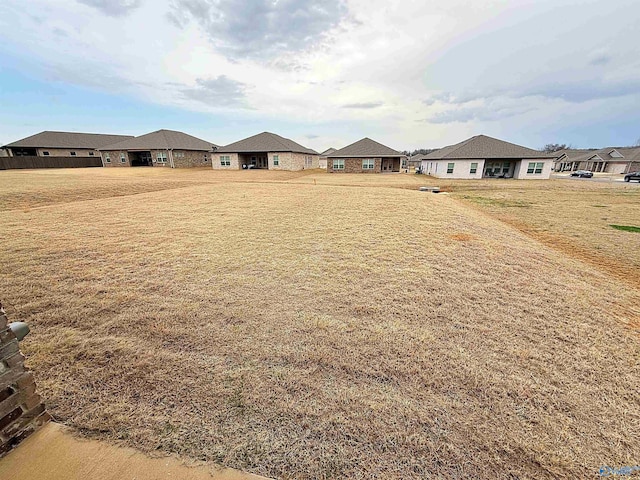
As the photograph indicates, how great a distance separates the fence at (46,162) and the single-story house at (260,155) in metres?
19.1

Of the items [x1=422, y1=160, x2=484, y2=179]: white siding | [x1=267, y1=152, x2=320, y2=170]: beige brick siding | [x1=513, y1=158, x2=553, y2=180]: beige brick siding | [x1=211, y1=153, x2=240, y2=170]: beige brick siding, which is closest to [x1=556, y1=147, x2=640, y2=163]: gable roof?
[x1=513, y1=158, x2=553, y2=180]: beige brick siding

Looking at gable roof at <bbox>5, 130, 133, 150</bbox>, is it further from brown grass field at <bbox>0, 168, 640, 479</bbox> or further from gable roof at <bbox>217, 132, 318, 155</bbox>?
brown grass field at <bbox>0, 168, 640, 479</bbox>

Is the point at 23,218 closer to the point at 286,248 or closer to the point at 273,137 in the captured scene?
the point at 286,248

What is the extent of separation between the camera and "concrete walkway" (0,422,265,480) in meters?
1.84

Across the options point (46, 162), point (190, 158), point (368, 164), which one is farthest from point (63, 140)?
point (368, 164)

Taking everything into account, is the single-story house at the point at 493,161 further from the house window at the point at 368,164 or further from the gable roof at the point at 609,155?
the gable roof at the point at 609,155

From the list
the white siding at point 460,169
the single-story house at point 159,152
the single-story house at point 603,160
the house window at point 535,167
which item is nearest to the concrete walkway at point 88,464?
the white siding at point 460,169

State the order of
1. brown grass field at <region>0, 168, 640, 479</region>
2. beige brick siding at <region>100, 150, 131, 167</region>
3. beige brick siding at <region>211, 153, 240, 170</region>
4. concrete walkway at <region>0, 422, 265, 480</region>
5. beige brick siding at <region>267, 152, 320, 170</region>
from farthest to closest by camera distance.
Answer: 1. beige brick siding at <region>100, 150, 131, 167</region>
2. beige brick siding at <region>211, 153, 240, 170</region>
3. beige brick siding at <region>267, 152, 320, 170</region>
4. brown grass field at <region>0, 168, 640, 479</region>
5. concrete walkway at <region>0, 422, 265, 480</region>

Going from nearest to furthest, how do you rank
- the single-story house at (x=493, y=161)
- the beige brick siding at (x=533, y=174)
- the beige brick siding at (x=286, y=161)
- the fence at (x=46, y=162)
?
the beige brick siding at (x=533, y=174)
the single-story house at (x=493, y=161)
the fence at (x=46, y=162)
the beige brick siding at (x=286, y=161)

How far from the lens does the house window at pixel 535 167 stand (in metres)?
32.3

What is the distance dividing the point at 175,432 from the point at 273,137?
1721 inches

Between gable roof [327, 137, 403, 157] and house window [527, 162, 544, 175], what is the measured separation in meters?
14.6

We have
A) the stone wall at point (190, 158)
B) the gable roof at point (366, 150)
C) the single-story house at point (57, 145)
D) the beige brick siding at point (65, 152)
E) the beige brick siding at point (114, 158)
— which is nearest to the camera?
the gable roof at point (366, 150)

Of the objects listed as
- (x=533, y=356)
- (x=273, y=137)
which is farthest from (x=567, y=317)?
(x=273, y=137)
